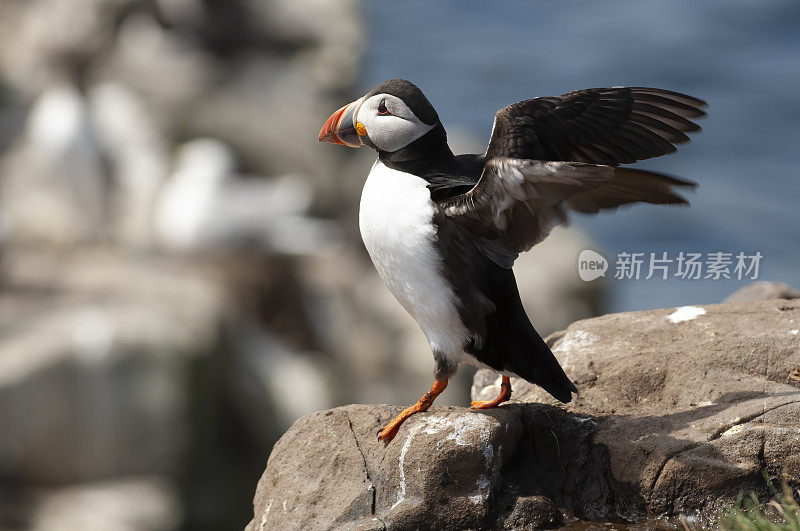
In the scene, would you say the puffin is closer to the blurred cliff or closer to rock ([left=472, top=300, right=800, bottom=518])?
rock ([left=472, top=300, right=800, bottom=518])

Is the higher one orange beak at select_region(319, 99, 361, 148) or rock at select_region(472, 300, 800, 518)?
orange beak at select_region(319, 99, 361, 148)

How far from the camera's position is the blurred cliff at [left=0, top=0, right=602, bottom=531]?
35.3 ft

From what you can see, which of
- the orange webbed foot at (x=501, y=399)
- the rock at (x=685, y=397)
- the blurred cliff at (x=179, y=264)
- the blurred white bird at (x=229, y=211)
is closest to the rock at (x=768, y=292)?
the rock at (x=685, y=397)

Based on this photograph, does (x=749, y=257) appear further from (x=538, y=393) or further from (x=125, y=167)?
(x=125, y=167)

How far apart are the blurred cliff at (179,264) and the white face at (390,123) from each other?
260 inches

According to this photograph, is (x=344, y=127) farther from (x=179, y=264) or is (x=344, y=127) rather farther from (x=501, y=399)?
(x=179, y=264)

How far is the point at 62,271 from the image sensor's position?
42.9ft

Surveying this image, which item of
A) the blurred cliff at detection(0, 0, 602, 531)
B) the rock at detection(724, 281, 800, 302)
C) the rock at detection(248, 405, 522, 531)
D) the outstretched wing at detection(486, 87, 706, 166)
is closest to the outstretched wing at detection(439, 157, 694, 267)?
the outstretched wing at detection(486, 87, 706, 166)

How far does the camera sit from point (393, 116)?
4.82 m

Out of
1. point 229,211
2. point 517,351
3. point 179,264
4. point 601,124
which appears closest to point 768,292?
A: point 601,124

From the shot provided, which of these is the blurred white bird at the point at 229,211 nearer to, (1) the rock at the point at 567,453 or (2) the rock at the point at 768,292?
(2) the rock at the point at 768,292

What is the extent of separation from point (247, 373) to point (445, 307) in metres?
7.52

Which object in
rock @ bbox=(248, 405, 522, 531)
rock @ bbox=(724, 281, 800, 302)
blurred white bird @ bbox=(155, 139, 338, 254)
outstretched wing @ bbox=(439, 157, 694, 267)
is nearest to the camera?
outstretched wing @ bbox=(439, 157, 694, 267)

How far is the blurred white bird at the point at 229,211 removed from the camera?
14193 millimetres
